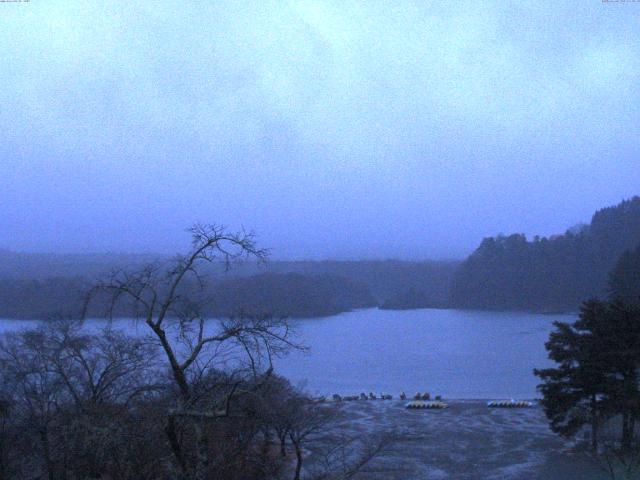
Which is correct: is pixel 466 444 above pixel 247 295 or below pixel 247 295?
below

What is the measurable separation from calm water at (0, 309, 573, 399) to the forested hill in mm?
5283

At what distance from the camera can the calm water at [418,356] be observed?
68.7ft

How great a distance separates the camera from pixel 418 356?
2644 cm

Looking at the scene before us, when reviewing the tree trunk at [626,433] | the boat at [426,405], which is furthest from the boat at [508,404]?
the tree trunk at [626,433]

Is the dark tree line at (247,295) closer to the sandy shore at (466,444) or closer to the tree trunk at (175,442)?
the sandy shore at (466,444)

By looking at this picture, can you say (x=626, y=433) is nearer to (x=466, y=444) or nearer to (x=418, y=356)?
(x=466, y=444)

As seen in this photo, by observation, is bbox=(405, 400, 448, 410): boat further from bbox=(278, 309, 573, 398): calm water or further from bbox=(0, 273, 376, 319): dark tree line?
bbox=(0, 273, 376, 319): dark tree line

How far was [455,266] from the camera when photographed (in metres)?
56.2

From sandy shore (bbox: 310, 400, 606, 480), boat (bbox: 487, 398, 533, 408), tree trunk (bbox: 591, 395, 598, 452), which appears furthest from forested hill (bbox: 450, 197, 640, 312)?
tree trunk (bbox: 591, 395, 598, 452)

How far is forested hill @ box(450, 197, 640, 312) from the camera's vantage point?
42.1 metres

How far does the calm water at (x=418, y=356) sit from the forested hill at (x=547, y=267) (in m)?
5.28

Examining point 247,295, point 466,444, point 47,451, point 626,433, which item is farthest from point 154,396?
point 247,295

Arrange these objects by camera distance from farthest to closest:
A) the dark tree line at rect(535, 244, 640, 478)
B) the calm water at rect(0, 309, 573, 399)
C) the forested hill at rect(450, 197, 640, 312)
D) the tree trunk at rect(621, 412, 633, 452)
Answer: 1. the forested hill at rect(450, 197, 640, 312)
2. the calm water at rect(0, 309, 573, 399)
3. the dark tree line at rect(535, 244, 640, 478)
4. the tree trunk at rect(621, 412, 633, 452)

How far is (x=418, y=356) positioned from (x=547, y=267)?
20.8m
